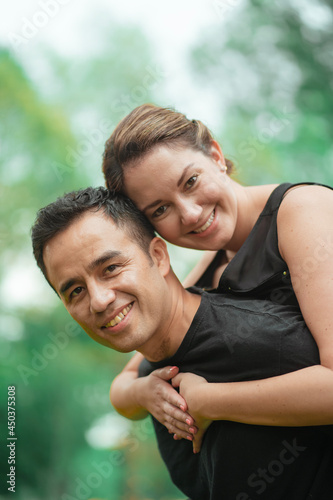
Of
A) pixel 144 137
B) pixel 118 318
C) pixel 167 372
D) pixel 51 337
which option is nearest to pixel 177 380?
pixel 167 372

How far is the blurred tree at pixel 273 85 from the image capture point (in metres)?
5.93

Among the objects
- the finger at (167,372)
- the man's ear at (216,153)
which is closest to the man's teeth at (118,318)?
the finger at (167,372)

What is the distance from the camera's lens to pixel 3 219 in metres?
5.86

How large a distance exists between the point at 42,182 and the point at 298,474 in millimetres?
5028

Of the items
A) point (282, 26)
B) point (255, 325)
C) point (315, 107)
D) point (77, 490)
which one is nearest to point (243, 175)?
point (315, 107)

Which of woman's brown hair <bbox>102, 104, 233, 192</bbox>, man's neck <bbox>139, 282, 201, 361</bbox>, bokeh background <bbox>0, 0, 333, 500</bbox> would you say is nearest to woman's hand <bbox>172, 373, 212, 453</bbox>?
man's neck <bbox>139, 282, 201, 361</bbox>

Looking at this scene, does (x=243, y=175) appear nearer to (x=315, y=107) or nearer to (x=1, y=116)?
(x=315, y=107)

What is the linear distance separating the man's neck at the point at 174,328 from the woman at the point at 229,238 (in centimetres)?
7

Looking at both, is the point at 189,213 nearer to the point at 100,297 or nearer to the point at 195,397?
the point at 100,297

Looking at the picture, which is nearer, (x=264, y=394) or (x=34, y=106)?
(x=264, y=394)

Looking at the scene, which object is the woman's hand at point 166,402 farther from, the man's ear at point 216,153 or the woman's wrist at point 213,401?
the man's ear at point 216,153

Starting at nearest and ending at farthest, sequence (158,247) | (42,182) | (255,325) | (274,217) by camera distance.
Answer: (255,325)
(274,217)
(158,247)
(42,182)

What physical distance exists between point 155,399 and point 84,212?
1.98 feet

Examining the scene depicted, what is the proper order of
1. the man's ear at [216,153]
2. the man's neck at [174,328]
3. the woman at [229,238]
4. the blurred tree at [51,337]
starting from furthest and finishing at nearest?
the blurred tree at [51,337] → the man's ear at [216,153] → the man's neck at [174,328] → the woman at [229,238]
